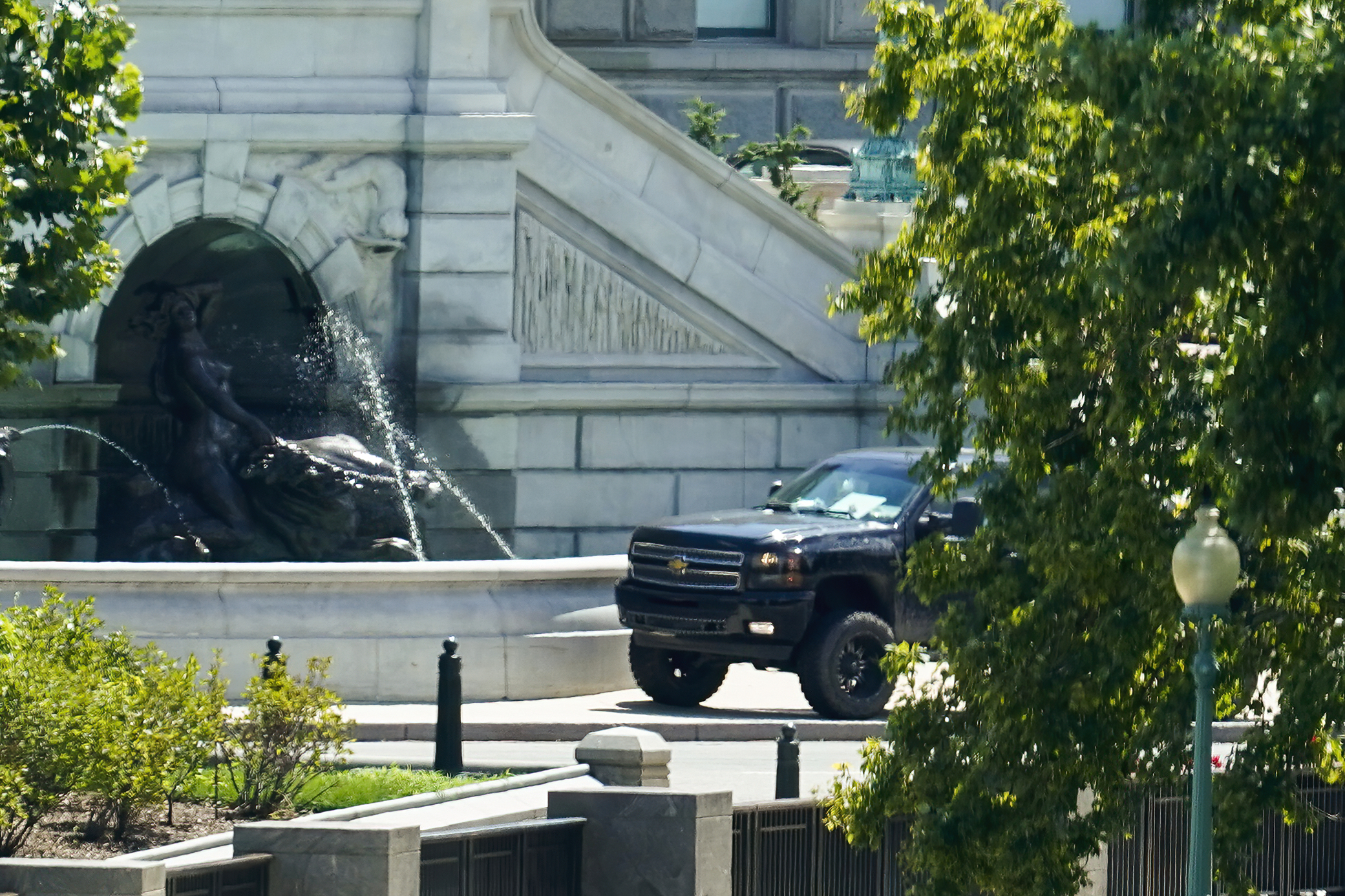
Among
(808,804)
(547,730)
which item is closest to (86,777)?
(808,804)

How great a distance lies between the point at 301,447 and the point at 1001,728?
13819 mm

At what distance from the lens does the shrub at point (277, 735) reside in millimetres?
13102

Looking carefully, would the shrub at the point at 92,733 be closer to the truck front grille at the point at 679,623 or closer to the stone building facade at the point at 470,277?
the truck front grille at the point at 679,623

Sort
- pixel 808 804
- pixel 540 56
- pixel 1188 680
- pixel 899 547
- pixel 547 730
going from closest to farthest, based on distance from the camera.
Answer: pixel 1188 680
pixel 808 804
pixel 547 730
pixel 899 547
pixel 540 56

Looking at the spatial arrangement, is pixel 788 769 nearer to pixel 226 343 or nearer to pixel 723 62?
pixel 226 343

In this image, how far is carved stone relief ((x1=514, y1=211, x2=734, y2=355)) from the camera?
91.4 feet

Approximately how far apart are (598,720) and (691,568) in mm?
1513

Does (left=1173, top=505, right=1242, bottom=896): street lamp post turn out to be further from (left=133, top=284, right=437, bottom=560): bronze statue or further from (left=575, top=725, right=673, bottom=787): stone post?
(left=133, top=284, right=437, bottom=560): bronze statue

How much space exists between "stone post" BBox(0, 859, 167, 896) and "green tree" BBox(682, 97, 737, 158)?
2424 centimetres

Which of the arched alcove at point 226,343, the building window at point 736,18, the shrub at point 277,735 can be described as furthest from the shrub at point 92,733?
the building window at point 736,18

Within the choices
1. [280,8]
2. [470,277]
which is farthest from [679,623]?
[280,8]

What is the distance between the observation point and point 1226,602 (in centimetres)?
1045

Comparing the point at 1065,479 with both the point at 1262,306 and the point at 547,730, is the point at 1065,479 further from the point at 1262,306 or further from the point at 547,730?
the point at 547,730

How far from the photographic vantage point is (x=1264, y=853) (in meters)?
15.0
